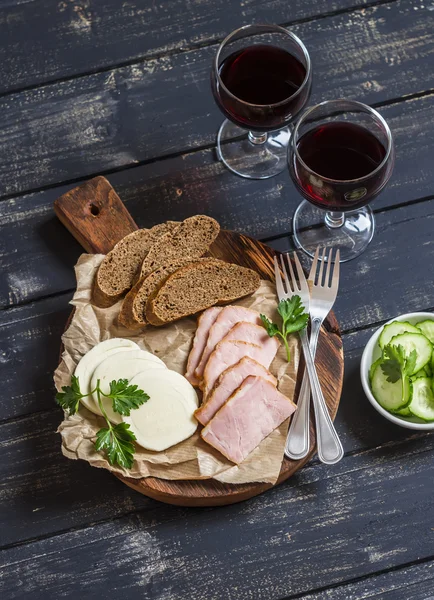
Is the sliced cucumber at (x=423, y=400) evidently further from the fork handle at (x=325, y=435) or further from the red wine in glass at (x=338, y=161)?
the red wine in glass at (x=338, y=161)

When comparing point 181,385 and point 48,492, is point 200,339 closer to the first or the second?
point 181,385

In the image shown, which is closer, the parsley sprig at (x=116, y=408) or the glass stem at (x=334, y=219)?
the parsley sprig at (x=116, y=408)

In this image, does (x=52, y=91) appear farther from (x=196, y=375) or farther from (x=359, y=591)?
(x=359, y=591)

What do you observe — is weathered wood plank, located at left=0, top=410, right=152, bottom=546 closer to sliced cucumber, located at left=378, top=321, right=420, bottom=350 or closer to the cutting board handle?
the cutting board handle

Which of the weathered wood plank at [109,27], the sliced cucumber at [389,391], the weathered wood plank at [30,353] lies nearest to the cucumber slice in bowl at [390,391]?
the sliced cucumber at [389,391]

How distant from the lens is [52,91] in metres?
2.39

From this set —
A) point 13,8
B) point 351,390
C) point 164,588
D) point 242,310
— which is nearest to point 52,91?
point 13,8

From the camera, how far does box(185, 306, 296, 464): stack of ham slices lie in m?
1.93

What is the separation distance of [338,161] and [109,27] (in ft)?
2.99

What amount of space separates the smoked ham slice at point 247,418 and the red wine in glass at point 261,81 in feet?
2.08

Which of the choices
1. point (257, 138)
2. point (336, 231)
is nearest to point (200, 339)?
point (336, 231)

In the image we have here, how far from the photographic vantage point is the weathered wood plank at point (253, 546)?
198 cm

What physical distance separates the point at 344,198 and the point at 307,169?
11cm

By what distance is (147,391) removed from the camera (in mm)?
1963
